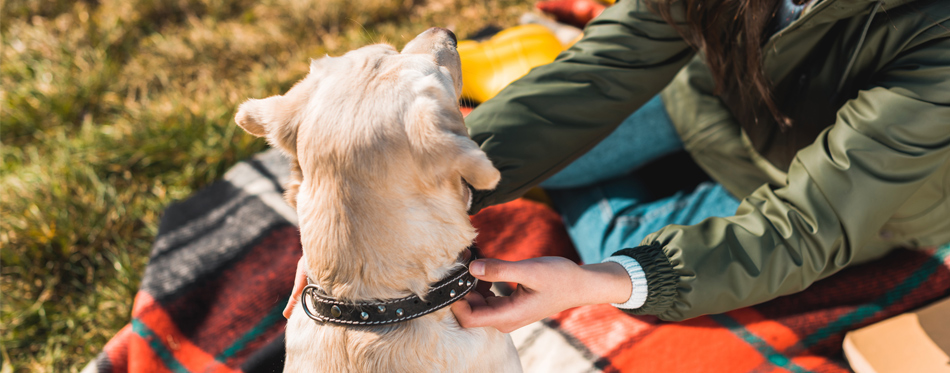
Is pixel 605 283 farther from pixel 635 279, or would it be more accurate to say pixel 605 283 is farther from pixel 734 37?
pixel 734 37

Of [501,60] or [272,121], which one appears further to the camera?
[501,60]

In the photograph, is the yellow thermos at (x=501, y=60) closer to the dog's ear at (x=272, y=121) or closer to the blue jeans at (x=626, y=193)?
the blue jeans at (x=626, y=193)

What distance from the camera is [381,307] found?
1.47 meters

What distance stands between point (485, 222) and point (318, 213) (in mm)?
1534

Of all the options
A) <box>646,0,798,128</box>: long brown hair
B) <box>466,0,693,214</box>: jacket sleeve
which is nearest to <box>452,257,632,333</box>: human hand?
<box>466,0,693,214</box>: jacket sleeve

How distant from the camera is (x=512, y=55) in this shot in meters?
3.61

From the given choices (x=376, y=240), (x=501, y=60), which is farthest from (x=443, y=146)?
(x=501, y=60)

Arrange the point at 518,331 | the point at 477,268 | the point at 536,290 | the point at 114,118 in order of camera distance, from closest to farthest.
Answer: the point at 477,268 < the point at 536,290 < the point at 518,331 < the point at 114,118

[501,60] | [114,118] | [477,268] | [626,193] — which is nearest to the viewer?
[477,268]

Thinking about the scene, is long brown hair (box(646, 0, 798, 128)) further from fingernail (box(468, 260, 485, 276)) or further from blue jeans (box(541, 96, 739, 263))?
fingernail (box(468, 260, 485, 276))

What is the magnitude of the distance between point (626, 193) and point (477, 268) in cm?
137

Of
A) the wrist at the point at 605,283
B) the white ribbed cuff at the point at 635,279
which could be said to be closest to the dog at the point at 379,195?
the wrist at the point at 605,283

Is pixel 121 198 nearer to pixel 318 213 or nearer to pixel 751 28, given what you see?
pixel 318 213

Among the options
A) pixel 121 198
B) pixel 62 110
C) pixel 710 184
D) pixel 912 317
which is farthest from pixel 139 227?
pixel 912 317
